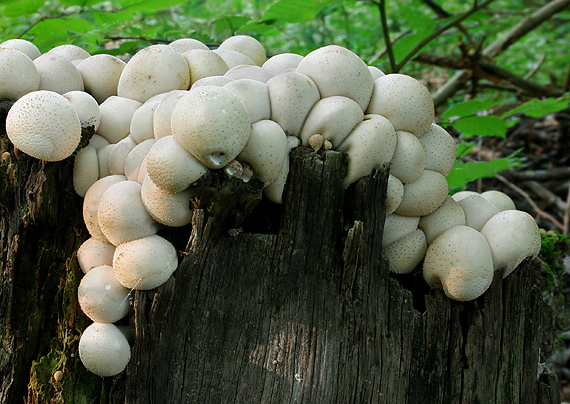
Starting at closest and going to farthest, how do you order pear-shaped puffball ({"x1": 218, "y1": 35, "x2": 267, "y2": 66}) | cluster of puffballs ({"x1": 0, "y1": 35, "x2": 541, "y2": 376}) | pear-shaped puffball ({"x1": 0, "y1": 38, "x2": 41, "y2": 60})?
cluster of puffballs ({"x1": 0, "y1": 35, "x2": 541, "y2": 376}) → pear-shaped puffball ({"x1": 0, "y1": 38, "x2": 41, "y2": 60}) → pear-shaped puffball ({"x1": 218, "y1": 35, "x2": 267, "y2": 66})

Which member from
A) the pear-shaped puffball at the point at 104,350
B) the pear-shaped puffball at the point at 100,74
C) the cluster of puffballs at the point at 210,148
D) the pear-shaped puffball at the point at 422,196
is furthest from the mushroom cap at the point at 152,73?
the pear-shaped puffball at the point at 422,196

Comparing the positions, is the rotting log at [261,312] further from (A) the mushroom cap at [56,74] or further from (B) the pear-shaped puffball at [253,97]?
(A) the mushroom cap at [56,74]

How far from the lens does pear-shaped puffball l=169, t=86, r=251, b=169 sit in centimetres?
164

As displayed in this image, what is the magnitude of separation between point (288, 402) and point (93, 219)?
1.16 metres

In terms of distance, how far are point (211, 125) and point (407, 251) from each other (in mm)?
1127

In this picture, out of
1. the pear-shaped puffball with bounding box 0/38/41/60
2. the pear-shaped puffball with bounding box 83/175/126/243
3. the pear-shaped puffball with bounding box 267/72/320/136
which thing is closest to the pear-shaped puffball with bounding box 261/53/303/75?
the pear-shaped puffball with bounding box 267/72/320/136

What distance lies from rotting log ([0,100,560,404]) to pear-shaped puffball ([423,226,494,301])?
0.12 m

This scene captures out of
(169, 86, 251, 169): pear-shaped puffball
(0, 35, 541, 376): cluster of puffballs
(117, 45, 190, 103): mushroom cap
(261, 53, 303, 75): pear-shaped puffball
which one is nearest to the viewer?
(169, 86, 251, 169): pear-shaped puffball

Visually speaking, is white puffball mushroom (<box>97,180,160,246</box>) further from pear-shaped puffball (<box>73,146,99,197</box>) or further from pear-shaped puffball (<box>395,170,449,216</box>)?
pear-shaped puffball (<box>395,170,449,216</box>)

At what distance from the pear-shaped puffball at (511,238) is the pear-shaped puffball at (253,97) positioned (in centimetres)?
121

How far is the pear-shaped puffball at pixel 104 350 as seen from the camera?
1.88 meters

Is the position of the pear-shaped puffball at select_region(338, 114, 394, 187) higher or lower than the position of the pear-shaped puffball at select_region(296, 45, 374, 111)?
lower

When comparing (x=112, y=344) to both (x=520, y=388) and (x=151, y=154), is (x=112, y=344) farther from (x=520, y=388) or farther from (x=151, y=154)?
(x=520, y=388)

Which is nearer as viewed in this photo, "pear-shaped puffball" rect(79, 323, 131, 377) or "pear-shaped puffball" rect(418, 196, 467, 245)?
"pear-shaped puffball" rect(79, 323, 131, 377)
